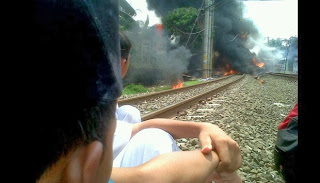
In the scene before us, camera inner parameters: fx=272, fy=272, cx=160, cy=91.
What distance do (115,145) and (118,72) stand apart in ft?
2.67

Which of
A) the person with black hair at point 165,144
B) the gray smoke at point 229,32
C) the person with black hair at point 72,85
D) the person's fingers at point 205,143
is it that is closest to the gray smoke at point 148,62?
the person with black hair at point 165,144

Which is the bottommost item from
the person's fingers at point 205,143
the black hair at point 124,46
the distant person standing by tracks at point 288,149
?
the distant person standing by tracks at point 288,149

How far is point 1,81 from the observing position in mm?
398

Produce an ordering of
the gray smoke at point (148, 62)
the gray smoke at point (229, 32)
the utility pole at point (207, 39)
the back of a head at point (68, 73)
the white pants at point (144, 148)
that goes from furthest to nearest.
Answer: the gray smoke at point (229, 32)
the utility pole at point (207, 39)
the gray smoke at point (148, 62)
the white pants at point (144, 148)
the back of a head at point (68, 73)

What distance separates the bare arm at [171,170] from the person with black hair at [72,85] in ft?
1.42

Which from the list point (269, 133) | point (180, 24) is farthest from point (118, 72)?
point (180, 24)

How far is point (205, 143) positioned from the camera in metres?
1.31

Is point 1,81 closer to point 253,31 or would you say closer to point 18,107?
point 18,107

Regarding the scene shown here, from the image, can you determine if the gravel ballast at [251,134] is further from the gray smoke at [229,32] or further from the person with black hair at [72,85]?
the gray smoke at [229,32]

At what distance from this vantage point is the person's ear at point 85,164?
0.47m

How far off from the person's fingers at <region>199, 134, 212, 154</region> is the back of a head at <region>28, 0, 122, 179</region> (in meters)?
0.79

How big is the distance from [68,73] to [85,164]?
16 centimetres

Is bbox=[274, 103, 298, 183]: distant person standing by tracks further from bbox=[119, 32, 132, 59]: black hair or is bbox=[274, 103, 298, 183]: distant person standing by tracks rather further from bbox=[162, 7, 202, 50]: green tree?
bbox=[162, 7, 202, 50]: green tree

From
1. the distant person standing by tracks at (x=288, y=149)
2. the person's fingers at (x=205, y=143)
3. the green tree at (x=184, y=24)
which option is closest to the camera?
the person's fingers at (x=205, y=143)
